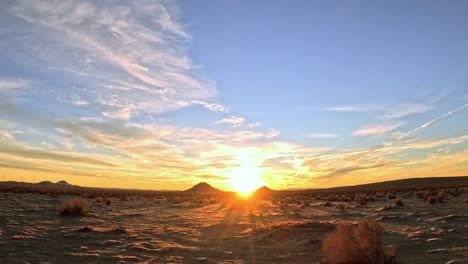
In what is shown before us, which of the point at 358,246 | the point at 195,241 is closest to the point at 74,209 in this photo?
the point at 195,241

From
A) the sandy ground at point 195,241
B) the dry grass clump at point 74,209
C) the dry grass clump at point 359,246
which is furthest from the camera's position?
the dry grass clump at point 74,209

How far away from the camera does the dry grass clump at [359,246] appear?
348 inches

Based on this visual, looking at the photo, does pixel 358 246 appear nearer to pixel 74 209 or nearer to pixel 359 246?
pixel 359 246

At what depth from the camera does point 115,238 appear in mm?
14086

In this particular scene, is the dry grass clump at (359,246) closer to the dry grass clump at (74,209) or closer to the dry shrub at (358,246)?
the dry shrub at (358,246)

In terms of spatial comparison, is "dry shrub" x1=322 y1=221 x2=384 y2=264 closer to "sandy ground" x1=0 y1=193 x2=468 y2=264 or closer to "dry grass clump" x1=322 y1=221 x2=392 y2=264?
"dry grass clump" x1=322 y1=221 x2=392 y2=264

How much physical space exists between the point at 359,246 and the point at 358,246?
0.9 inches

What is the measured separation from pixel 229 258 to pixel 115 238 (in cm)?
487

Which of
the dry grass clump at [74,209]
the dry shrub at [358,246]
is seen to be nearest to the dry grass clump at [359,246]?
the dry shrub at [358,246]

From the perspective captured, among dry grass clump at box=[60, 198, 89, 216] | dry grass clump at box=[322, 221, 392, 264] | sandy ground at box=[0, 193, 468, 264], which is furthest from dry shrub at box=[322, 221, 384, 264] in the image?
dry grass clump at box=[60, 198, 89, 216]

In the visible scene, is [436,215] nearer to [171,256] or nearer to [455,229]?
[455,229]

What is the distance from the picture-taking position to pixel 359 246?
9125 millimetres

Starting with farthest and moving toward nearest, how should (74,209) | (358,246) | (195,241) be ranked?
(74,209) < (195,241) < (358,246)

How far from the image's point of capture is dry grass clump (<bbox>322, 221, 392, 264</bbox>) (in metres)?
8.85
